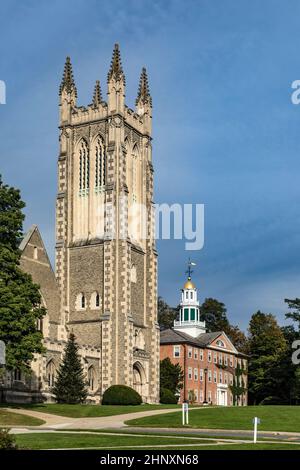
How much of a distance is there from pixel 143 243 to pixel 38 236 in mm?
11824

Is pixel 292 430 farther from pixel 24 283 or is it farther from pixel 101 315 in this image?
pixel 101 315

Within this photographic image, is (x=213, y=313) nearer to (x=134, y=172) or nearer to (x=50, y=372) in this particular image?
(x=134, y=172)

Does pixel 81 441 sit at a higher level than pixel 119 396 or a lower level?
higher

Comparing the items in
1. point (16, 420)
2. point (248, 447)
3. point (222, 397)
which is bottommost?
point (222, 397)

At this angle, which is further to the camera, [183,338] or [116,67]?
[183,338]

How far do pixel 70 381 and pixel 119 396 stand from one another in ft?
16.7

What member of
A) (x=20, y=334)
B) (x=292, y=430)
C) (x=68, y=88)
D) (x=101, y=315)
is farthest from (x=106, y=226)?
(x=292, y=430)

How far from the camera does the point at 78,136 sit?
79000 mm

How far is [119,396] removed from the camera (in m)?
66.7

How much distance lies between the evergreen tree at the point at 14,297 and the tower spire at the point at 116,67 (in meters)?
29.4

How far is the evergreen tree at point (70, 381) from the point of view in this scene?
2490 inches

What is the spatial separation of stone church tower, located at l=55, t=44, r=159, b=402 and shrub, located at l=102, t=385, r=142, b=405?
106 inches

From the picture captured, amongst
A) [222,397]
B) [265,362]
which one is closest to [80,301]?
[265,362]

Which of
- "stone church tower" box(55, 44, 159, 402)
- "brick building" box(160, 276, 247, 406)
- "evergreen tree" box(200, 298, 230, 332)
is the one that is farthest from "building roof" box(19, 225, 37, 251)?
"evergreen tree" box(200, 298, 230, 332)
